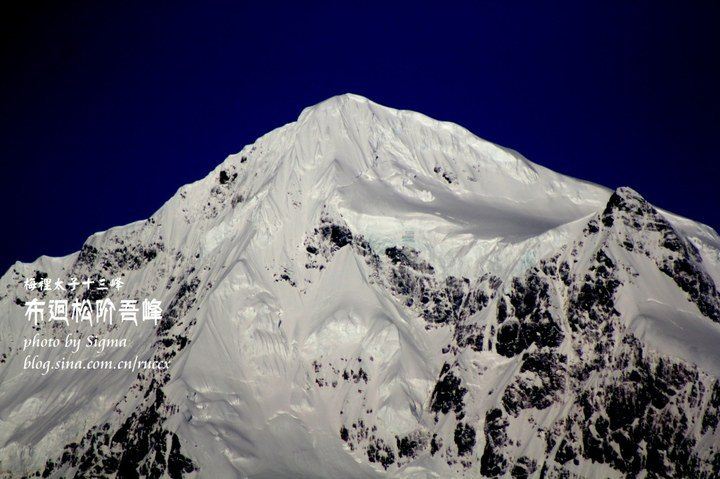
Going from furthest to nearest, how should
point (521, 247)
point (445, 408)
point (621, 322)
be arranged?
point (521, 247), point (445, 408), point (621, 322)

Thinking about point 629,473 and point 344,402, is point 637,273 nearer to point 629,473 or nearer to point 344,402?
point 629,473

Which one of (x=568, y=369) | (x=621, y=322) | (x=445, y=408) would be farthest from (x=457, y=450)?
(x=621, y=322)

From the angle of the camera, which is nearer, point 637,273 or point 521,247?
point 637,273

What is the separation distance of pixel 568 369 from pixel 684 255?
108ft

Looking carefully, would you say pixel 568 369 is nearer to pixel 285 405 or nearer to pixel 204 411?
pixel 285 405

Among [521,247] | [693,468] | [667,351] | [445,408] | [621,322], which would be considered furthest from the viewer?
[521,247]

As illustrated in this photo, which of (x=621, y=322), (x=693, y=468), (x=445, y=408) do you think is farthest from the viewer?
(x=445, y=408)

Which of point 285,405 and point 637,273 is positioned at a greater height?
point 637,273

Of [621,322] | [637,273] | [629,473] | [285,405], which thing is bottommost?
[629,473]

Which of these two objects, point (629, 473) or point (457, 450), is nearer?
point (629, 473)

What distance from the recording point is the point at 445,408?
604ft

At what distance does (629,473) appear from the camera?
156 m

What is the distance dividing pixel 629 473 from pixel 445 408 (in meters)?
40.4

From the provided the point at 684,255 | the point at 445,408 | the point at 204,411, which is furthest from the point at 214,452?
the point at 684,255
